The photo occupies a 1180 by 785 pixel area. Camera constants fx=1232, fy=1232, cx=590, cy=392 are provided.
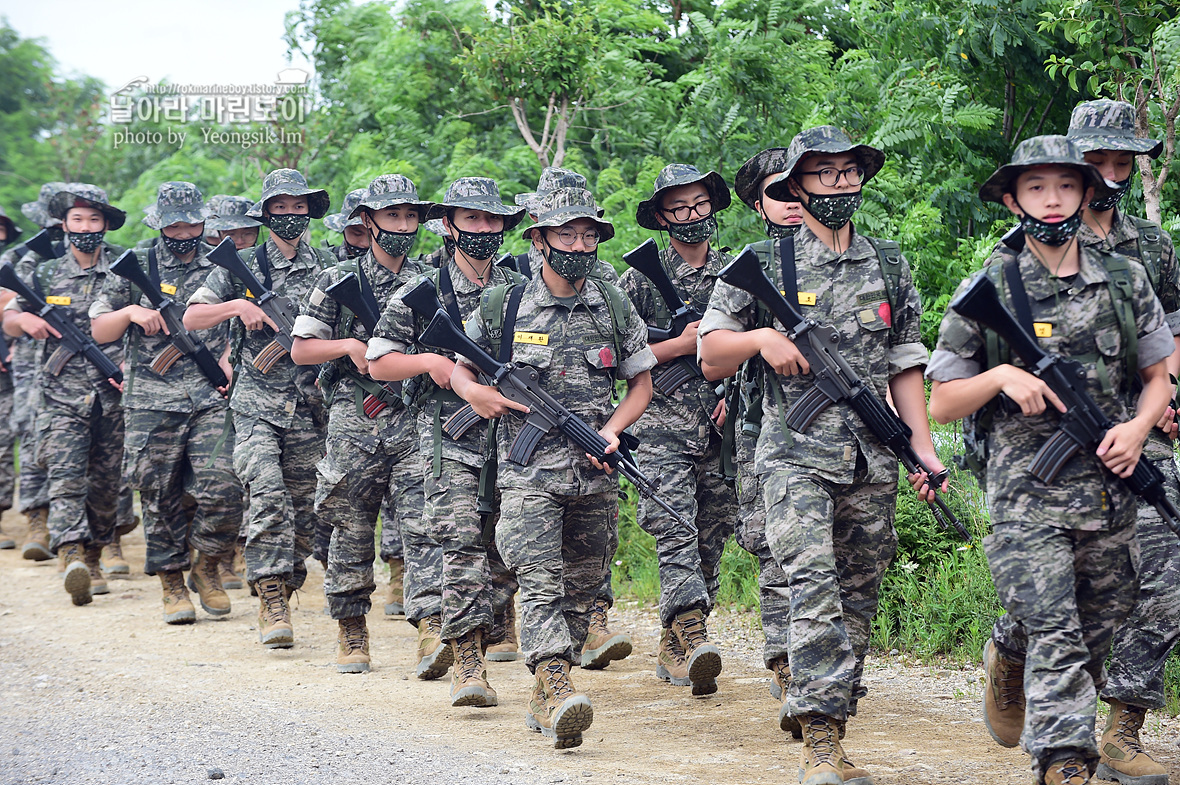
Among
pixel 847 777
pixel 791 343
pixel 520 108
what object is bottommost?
pixel 847 777

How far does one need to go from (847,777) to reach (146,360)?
20.9 ft

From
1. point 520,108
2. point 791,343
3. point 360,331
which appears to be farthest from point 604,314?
point 520,108

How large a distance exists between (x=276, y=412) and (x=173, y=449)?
1.40 meters

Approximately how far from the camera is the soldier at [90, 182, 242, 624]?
873cm

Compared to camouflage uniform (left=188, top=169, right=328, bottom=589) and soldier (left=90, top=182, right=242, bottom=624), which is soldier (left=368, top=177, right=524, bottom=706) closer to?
camouflage uniform (left=188, top=169, right=328, bottom=589)

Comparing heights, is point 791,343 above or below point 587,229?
below

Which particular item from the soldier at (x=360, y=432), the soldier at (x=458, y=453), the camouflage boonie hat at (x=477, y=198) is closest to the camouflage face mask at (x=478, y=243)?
the soldier at (x=458, y=453)

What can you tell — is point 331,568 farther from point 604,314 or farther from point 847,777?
point 847,777

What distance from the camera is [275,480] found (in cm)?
782

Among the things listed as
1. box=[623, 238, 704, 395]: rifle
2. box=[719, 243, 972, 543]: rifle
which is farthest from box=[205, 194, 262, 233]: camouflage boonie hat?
box=[719, 243, 972, 543]: rifle

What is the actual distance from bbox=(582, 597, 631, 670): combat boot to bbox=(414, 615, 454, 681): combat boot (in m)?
0.79

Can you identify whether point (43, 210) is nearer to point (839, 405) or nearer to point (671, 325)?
point (671, 325)

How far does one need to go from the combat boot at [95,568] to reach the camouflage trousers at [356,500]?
3.43m

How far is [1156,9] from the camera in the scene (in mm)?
7531
